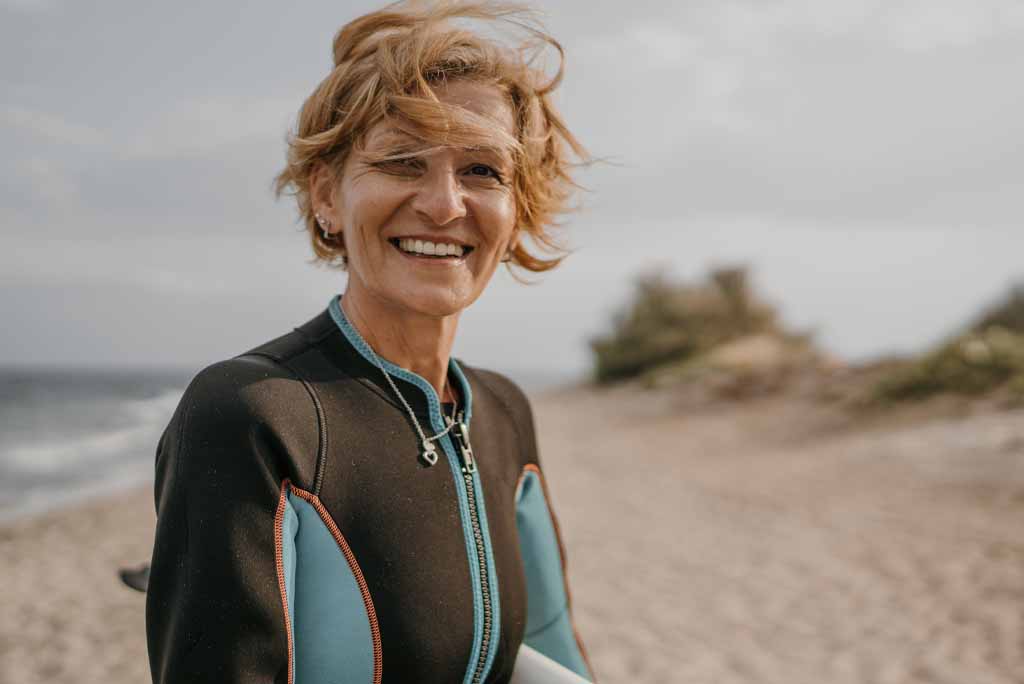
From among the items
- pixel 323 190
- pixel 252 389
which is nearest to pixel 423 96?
pixel 323 190

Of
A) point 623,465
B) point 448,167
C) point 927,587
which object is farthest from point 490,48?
point 623,465

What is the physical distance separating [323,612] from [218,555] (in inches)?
8.3

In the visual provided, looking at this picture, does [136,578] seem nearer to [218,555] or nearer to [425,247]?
[218,555]

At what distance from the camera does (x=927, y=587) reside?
218 inches

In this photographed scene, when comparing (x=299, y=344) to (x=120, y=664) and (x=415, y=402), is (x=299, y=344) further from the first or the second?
(x=120, y=664)

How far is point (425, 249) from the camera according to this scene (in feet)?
4.49

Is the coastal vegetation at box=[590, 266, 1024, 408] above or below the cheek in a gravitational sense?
below

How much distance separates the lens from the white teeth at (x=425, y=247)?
1.36 metres

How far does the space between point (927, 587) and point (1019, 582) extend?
635mm

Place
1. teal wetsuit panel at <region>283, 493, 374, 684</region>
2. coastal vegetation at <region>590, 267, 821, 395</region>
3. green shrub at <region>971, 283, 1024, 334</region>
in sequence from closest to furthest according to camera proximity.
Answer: teal wetsuit panel at <region>283, 493, 374, 684</region>
green shrub at <region>971, 283, 1024, 334</region>
coastal vegetation at <region>590, 267, 821, 395</region>

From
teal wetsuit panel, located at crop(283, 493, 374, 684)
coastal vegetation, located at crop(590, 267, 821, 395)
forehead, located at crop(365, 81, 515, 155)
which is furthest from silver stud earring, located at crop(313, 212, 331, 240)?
coastal vegetation, located at crop(590, 267, 821, 395)

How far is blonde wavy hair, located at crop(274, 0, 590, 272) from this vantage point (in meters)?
1.31

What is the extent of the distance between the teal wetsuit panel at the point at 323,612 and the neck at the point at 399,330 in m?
0.37

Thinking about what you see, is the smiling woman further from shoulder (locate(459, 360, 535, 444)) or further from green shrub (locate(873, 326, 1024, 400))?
green shrub (locate(873, 326, 1024, 400))
